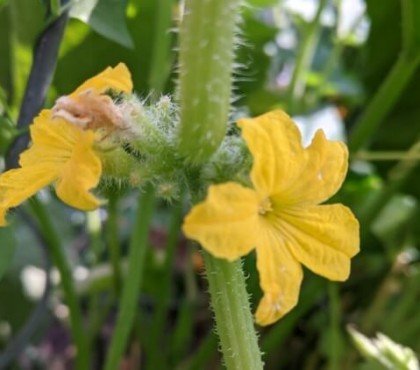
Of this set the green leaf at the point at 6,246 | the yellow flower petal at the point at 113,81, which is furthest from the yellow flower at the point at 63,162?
the green leaf at the point at 6,246

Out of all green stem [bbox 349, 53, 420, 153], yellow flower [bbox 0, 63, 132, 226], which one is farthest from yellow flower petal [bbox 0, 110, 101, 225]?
green stem [bbox 349, 53, 420, 153]

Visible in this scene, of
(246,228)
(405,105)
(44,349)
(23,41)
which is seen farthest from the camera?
(44,349)

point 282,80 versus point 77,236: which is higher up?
point 282,80

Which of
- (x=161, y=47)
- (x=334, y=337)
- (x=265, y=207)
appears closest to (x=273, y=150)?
(x=265, y=207)

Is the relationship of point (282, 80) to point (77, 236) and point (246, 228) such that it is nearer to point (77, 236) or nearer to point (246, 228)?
point (77, 236)

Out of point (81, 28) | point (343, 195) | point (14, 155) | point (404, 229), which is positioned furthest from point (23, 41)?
point (404, 229)

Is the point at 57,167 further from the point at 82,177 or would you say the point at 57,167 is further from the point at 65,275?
the point at 65,275

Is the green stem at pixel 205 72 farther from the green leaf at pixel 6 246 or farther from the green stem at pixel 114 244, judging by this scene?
the green stem at pixel 114 244
